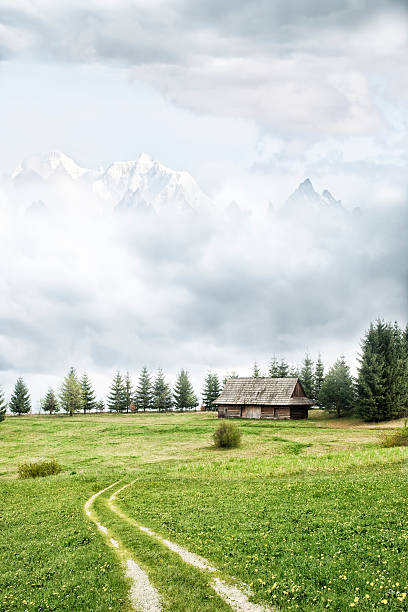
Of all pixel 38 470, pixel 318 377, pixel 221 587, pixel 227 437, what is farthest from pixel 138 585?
pixel 318 377

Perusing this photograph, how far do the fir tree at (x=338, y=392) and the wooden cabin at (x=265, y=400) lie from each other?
304 cm

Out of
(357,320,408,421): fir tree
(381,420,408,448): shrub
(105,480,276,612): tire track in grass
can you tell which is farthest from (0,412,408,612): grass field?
(357,320,408,421): fir tree

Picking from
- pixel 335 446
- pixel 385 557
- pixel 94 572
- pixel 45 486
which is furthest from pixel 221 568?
pixel 335 446

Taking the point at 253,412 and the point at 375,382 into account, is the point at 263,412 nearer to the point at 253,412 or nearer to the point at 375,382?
the point at 253,412

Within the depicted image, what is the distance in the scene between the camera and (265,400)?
83562 mm

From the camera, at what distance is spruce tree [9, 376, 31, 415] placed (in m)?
115

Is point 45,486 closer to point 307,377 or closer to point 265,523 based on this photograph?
point 265,523

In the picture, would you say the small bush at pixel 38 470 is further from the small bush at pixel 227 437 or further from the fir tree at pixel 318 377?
the fir tree at pixel 318 377

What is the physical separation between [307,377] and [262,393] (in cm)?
2211

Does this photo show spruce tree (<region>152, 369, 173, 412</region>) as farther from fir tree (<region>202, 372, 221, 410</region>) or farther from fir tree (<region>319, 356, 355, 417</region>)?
fir tree (<region>319, 356, 355, 417</region>)

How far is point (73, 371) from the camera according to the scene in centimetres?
11831

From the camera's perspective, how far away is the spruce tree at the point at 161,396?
117938mm

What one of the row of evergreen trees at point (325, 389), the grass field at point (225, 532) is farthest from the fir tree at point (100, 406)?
the grass field at point (225, 532)

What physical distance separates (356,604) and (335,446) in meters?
38.2
